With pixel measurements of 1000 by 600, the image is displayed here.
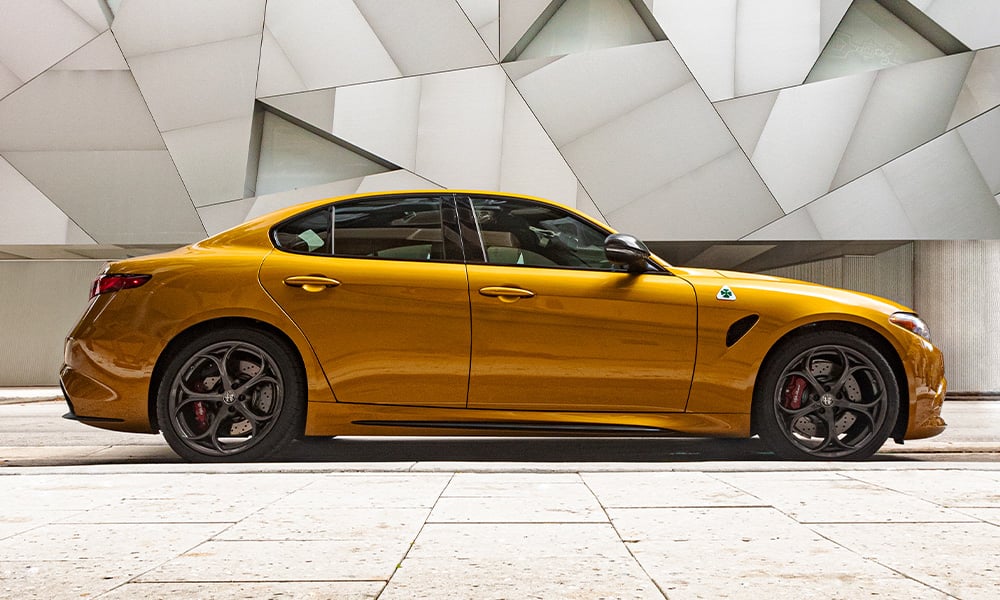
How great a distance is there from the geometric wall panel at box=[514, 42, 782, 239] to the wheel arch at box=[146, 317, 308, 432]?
451 inches

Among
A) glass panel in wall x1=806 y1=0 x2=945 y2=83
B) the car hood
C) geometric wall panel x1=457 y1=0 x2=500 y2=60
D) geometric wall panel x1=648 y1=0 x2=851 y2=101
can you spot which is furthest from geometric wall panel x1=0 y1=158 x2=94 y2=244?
the car hood

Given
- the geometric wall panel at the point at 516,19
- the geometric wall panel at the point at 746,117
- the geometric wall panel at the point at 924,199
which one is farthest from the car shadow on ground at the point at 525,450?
the geometric wall panel at the point at 516,19

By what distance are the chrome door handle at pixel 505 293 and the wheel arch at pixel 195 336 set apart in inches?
41.1

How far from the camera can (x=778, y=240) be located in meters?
15.6

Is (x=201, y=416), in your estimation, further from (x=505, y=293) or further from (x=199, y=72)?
(x=199, y=72)

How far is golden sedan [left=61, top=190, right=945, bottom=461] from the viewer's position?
448cm

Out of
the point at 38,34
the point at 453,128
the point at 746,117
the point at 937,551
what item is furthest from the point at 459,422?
the point at 38,34

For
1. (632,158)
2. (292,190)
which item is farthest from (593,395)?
(292,190)

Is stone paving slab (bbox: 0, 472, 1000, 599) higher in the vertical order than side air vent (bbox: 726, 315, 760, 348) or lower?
lower

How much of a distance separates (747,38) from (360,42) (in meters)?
7.01

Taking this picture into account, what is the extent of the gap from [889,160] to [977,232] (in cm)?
211

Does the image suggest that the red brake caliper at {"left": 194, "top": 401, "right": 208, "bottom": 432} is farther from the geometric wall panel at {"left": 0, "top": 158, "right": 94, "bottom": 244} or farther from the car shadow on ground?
the geometric wall panel at {"left": 0, "top": 158, "right": 94, "bottom": 244}

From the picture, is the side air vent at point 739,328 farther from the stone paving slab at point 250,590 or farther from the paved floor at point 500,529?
the stone paving slab at point 250,590

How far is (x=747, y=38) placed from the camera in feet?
50.5
